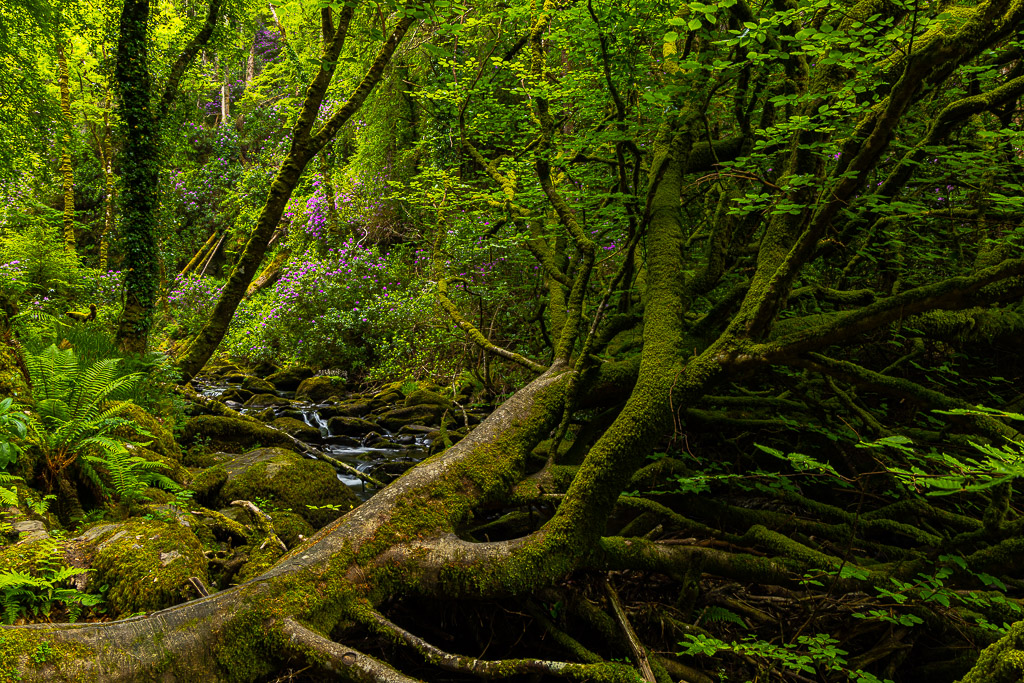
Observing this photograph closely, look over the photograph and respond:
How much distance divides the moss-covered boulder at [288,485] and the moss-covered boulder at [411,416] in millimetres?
3253

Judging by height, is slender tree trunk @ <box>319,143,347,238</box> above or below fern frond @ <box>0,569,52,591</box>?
above

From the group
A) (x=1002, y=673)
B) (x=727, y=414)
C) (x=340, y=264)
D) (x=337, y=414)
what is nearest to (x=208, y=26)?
(x=340, y=264)

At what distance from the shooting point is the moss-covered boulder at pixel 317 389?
11594 mm

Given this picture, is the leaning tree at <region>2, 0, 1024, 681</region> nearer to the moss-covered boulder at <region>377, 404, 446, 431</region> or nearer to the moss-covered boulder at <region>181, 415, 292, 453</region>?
the moss-covered boulder at <region>181, 415, 292, 453</region>

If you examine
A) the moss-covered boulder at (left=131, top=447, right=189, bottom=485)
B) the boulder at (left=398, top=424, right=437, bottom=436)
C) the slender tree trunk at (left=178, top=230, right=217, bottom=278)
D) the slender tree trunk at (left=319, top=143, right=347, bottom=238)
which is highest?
the slender tree trunk at (left=319, top=143, right=347, bottom=238)

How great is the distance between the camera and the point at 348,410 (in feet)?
33.5

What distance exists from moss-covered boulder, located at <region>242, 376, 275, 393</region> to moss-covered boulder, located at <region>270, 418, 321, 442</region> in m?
3.77

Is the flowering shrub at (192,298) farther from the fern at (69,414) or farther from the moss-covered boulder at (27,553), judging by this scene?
the moss-covered boulder at (27,553)

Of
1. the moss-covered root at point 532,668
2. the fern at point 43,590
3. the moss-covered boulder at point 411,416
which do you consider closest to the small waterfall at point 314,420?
the moss-covered boulder at point 411,416

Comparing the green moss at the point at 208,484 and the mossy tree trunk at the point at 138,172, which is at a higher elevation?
the mossy tree trunk at the point at 138,172

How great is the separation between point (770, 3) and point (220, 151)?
87.9 ft

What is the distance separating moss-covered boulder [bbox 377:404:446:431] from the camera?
9.09 metres

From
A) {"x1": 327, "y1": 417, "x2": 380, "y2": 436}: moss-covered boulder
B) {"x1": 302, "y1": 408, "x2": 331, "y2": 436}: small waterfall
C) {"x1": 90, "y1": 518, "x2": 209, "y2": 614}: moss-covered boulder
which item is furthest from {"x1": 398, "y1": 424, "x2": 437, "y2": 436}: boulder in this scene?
{"x1": 90, "y1": 518, "x2": 209, "y2": 614}: moss-covered boulder

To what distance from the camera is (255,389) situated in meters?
12.0
